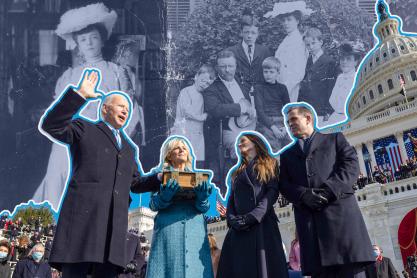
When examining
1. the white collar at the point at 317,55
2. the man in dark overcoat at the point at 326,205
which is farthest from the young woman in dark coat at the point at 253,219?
the white collar at the point at 317,55

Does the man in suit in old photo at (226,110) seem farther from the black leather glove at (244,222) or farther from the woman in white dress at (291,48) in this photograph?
the black leather glove at (244,222)

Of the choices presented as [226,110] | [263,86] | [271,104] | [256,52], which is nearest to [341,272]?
[271,104]

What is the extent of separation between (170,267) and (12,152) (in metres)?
24.5

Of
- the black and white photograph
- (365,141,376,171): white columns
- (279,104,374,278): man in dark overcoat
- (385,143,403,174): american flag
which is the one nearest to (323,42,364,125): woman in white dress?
(365,141,376,171): white columns

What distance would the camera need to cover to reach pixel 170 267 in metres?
2.90

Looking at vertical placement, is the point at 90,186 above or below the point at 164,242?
above

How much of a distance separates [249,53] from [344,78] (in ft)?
19.8

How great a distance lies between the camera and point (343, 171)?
2875mm

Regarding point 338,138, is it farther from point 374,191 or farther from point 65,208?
point 374,191

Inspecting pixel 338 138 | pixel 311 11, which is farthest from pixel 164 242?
pixel 311 11

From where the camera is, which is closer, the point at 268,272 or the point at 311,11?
the point at 268,272

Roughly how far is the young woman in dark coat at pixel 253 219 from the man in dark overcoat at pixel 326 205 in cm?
15

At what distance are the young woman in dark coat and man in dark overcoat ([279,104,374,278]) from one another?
0.15m

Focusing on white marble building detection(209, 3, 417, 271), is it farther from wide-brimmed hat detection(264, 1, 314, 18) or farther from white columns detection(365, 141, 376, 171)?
wide-brimmed hat detection(264, 1, 314, 18)
